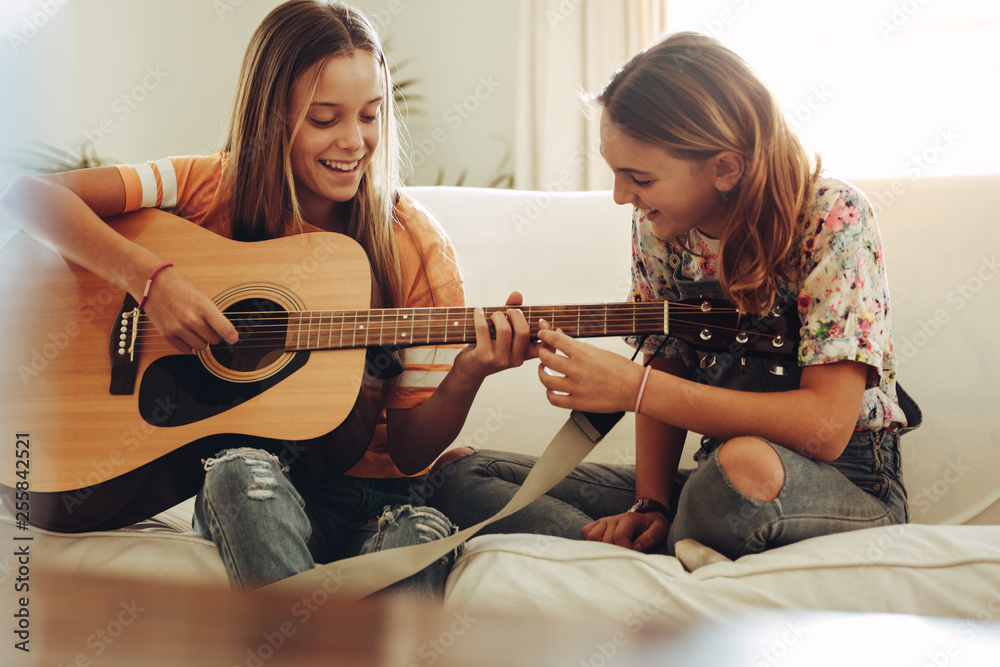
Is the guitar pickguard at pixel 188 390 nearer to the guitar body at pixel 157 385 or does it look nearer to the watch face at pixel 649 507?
the guitar body at pixel 157 385

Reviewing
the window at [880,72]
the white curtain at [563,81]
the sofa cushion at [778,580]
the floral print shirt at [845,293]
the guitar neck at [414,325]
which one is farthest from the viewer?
the white curtain at [563,81]

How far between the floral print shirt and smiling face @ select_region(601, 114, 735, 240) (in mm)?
114

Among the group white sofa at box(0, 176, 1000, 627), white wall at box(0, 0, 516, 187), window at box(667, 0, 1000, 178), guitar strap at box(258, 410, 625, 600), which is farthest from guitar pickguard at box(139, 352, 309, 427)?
window at box(667, 0, 1000, 178)

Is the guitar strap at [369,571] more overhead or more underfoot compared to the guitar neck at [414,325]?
more underfoot

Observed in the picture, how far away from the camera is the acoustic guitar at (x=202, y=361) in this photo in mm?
839

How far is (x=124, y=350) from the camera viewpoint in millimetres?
894

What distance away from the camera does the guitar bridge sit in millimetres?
885

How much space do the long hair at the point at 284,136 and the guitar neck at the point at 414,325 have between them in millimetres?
70

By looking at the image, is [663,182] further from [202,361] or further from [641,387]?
[202,361]

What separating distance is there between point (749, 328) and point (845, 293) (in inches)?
4.3

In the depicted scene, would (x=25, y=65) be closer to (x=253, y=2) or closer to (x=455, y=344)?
(x=455, y=344)

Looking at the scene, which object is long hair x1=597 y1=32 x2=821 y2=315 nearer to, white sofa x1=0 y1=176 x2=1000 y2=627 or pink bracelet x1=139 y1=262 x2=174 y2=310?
white sofa x1=0 y1=176 x2=1000 y2=627

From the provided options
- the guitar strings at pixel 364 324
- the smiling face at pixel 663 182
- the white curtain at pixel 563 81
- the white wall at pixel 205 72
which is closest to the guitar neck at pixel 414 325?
the guitar strings at pixel 364 324

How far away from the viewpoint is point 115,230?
953mm
